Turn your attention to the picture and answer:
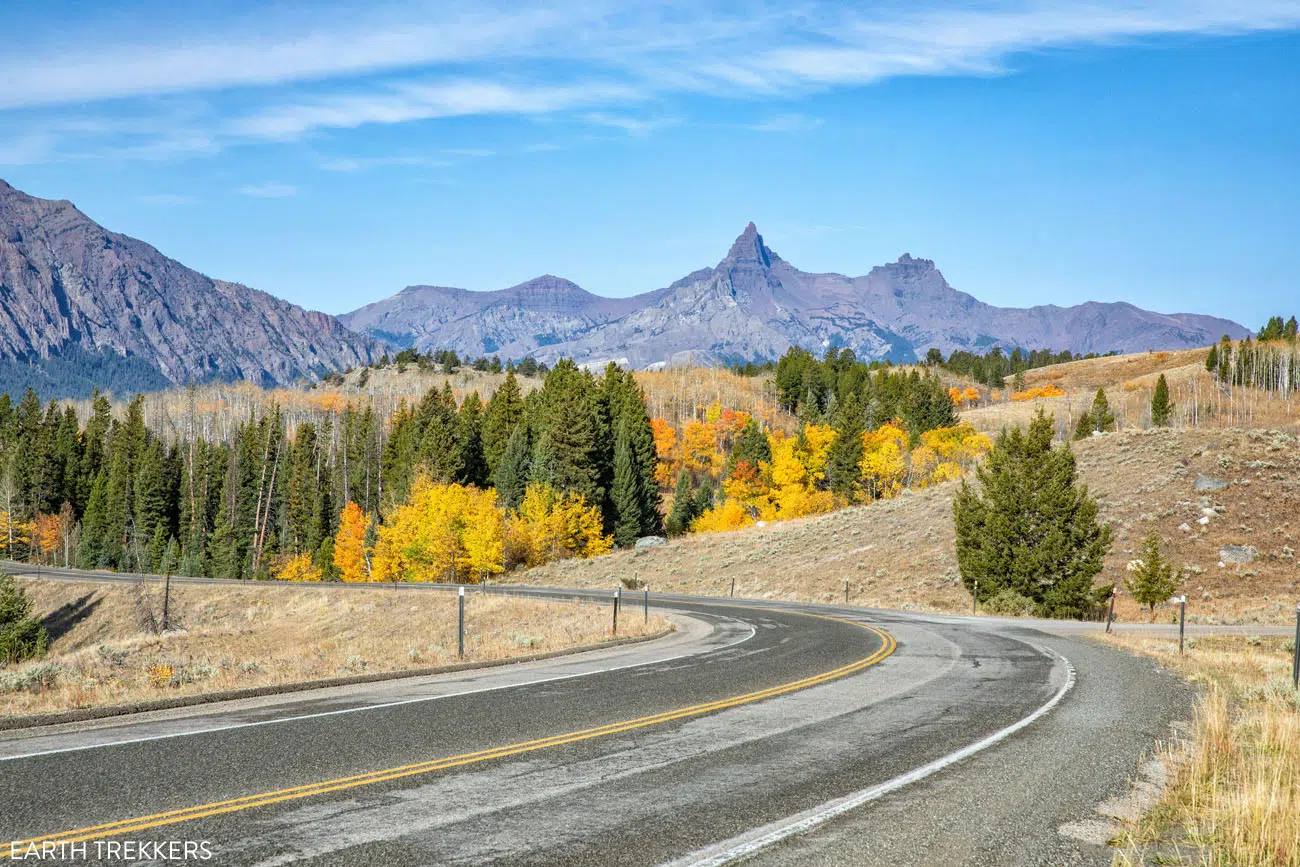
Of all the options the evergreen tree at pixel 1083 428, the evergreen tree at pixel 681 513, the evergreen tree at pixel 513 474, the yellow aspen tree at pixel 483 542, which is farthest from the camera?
the evergreen tree at pixel 1083 428

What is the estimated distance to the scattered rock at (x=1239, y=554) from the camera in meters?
47.1

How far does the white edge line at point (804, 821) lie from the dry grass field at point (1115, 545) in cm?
3159

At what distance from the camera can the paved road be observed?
6.31m

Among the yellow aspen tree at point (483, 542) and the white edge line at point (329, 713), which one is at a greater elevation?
the white edge line at point (329, 713)

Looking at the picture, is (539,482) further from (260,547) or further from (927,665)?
(927,665)

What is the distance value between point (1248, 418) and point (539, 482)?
141089mm

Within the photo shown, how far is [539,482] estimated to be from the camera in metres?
78.2

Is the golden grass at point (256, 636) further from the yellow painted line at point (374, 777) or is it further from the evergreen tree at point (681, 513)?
the evergreen tree at point (681, 513)

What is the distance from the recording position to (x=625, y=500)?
8225 centimetres

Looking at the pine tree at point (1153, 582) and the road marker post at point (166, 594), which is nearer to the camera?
the pine tree at point (1153, 582)

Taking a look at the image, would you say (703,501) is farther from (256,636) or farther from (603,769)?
(603,769)

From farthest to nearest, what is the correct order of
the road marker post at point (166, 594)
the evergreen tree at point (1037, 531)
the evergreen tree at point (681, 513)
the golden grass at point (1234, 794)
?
the evergreen tree at point (681, 513) < the road marker post at point (166, 594) < the evergreen tree at point (1037, 531) < the golden grass at point (1234, 794)

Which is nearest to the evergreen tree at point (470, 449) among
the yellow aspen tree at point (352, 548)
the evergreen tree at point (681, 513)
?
the yellow aspen tree at point (352, 548)

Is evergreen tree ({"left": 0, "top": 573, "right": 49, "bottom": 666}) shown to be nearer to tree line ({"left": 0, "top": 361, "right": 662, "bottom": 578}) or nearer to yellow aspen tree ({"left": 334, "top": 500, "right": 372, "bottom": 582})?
tree line ({"left": 0, "top": 361, "right": 662, "bottom": 578})
